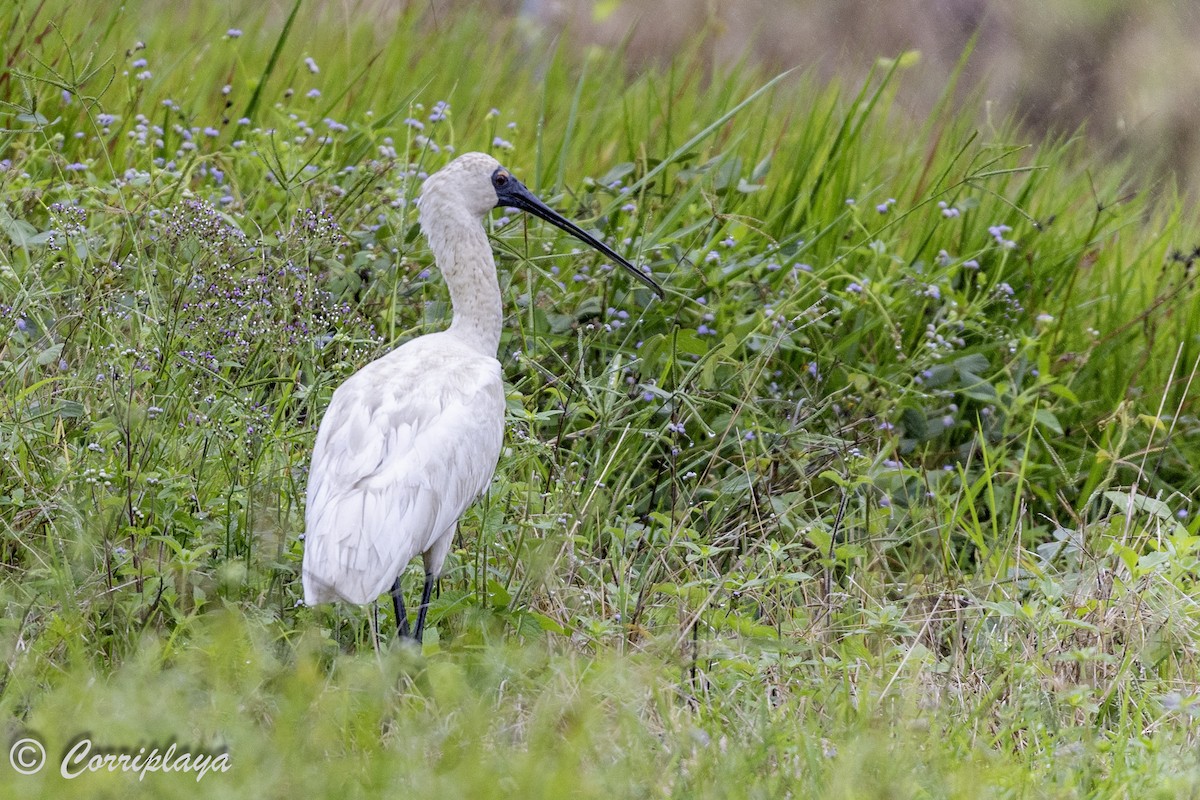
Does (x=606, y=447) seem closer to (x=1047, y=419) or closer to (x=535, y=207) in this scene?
(x=535, y=207)

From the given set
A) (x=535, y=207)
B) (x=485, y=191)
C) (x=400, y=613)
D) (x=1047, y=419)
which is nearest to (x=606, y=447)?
(x=535, y=207)

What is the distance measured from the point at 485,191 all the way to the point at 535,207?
0.81ft

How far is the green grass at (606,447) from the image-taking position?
10.3 feet

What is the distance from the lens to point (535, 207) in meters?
4.71

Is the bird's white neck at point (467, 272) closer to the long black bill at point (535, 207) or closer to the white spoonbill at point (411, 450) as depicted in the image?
the white spoonbill at point (411, 450)

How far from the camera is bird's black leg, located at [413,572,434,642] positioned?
3.77m

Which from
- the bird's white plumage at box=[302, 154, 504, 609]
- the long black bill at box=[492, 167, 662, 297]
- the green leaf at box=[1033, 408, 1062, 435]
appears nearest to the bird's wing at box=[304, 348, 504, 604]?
the bird's white plumage at box=[302, 154, 504, 609]

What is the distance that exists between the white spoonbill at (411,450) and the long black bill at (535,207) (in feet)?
0.92

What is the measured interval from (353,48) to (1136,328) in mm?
3489

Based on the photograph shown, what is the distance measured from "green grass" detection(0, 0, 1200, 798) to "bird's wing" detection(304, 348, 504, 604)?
6.5 inches

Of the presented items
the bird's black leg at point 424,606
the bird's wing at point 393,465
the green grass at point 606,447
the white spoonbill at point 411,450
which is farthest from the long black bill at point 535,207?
the bird's black leg at point 424,606

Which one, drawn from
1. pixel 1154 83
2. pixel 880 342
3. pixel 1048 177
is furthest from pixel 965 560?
pixel 1154 83

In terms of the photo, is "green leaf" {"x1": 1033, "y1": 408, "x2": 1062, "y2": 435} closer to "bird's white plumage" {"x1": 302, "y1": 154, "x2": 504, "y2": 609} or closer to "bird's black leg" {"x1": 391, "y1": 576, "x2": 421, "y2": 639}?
"bird's white plumage" {"x1": 302, "y1": 154, "x2": 504, "y2": 609}

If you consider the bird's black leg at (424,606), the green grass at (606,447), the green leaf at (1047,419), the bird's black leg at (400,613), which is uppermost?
the green leaf at (1047,419)
